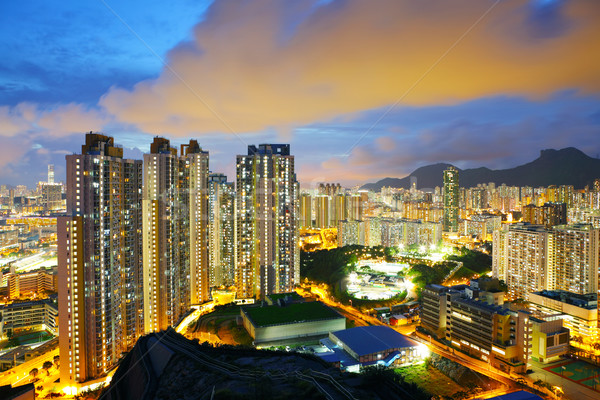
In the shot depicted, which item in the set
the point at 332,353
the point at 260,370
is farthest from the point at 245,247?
the point at 260,370

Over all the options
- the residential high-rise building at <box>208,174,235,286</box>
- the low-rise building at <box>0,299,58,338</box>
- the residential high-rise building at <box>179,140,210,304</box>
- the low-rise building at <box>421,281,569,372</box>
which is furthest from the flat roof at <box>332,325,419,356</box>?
the low-rise building at <box>0,299,58,338</box>

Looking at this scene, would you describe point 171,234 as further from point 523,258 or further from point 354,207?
point 354,207

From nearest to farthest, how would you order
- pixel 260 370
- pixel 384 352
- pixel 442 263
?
pixel 260 370
pixel 384 352
pixel 442 263

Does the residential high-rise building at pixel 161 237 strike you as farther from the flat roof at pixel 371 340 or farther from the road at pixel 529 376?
the road at pixel 529 376

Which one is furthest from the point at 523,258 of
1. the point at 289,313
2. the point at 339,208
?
the point at 339,208

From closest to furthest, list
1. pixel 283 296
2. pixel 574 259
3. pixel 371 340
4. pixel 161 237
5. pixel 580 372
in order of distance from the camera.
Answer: pixel 580 372, pixel 371 340, pixel 161 237, pixel 283 296, pixel 574 259

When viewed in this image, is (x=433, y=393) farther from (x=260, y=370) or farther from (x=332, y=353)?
(x=260, y=370)
